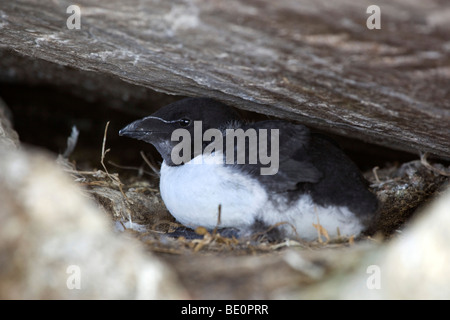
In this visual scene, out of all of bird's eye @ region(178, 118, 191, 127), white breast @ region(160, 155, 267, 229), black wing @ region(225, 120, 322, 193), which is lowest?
white breast @ region(160, 155, 267, 229)

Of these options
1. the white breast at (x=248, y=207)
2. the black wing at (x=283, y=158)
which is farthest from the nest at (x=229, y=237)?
the black wing at (x=283, y=158)

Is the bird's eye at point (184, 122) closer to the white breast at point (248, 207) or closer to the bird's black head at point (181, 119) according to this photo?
the bird's black head at point (181, 119)

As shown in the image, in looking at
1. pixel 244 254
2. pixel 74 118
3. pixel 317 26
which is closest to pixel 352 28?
pixel 317 26

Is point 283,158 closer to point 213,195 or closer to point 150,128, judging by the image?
point 213,195

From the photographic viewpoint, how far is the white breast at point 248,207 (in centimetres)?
321

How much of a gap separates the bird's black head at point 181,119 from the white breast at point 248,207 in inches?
11.6

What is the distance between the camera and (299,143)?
331cm

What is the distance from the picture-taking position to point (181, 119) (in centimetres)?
358

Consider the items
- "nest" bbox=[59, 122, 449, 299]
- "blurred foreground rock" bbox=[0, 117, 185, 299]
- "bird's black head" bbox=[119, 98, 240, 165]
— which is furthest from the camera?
"bird's black head" bbox=[119, 98, 240, 165]

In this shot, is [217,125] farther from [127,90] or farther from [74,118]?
[74,118]

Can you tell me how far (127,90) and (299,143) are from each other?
1969 mm

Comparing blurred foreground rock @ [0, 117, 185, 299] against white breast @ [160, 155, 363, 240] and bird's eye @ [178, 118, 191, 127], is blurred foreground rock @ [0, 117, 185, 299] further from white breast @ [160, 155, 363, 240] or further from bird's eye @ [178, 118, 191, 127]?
bird's eye @ [178, 118, 191, 127]

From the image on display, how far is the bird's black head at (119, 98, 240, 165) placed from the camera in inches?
140

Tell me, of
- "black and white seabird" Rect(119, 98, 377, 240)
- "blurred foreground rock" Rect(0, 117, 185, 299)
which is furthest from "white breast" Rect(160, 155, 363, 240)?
"blurred foreground rock" Rect(0, 117, 185, 299)
